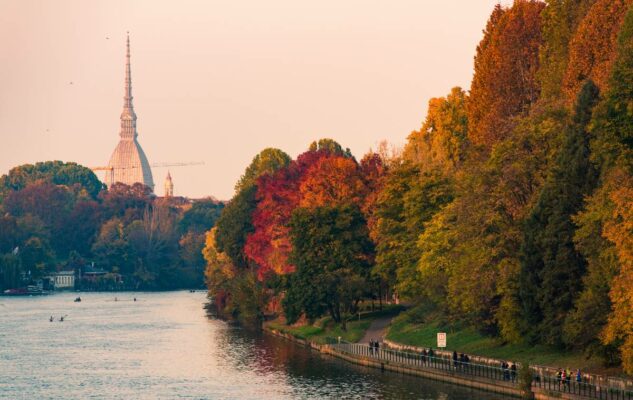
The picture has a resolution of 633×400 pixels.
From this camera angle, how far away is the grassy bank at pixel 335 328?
393ft

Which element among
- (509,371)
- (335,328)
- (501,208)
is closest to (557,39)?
(501,208)

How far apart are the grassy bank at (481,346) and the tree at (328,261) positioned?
582 cm

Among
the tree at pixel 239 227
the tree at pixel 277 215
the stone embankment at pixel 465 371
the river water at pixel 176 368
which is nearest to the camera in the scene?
the stone embankment at pixel 465 371

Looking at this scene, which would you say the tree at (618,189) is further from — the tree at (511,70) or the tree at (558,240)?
the tree at (511,70)

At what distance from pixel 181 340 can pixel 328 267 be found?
715 inches

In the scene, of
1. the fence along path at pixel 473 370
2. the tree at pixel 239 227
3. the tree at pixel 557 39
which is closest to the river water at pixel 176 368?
the fence along path at pixel 473 370

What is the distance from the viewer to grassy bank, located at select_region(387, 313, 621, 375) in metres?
83.1

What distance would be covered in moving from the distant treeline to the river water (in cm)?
730

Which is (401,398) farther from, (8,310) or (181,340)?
(8,310)

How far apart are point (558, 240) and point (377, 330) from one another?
38087 millimetres

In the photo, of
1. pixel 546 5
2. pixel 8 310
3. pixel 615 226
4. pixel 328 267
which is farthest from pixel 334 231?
pixel 8 310

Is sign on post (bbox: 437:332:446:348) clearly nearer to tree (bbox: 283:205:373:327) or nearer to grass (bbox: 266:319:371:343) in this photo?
grass (bbox: 266:319:371:343)

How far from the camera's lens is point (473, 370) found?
88500 millimetres

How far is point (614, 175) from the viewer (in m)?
78.2
